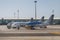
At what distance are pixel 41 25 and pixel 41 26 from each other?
1.70ft

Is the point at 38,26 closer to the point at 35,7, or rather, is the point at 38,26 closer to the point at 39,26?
the point at 39,26

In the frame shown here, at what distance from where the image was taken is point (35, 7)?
60.5 meters

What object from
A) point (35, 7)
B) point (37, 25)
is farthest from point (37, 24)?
point (35, 7)

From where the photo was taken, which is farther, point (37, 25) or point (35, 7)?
point (35, 7)

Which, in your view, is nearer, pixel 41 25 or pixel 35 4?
pixel 41 25

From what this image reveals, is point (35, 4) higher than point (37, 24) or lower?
higher

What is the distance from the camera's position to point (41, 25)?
51.4 m

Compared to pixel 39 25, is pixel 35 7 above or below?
above

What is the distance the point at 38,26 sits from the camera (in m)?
50.8

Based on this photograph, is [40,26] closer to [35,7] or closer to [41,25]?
[41,25]

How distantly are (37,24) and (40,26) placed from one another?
2.13 meters

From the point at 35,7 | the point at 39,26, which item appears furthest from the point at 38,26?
the point at 35,7

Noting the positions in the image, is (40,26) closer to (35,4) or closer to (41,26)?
(41,26)

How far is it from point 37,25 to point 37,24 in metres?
0.60
